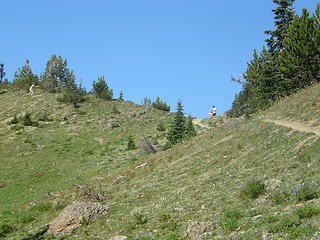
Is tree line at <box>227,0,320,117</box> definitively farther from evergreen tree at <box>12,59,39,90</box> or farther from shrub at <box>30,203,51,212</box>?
evergreen tree at <box>12,59,39,90</box>

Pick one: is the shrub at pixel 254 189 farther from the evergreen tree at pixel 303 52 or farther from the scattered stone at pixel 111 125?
the scattered stone at pixel 111 125

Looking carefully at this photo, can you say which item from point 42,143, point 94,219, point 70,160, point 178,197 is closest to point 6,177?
point 70,160

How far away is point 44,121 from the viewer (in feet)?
239

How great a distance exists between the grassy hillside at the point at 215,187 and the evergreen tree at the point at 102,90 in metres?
51.6

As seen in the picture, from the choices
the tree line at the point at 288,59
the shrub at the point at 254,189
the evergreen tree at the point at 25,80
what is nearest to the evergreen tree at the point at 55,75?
the evergreen tree at the point at 25,80

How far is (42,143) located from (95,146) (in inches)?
398

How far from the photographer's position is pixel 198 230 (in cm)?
1173

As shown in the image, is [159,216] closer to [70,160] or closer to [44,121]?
[70,160]

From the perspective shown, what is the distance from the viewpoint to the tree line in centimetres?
A: 3825

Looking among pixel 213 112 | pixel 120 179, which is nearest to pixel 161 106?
pixel 213 112

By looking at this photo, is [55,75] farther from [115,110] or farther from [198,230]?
[198,230]

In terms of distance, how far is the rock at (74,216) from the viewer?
17.0 m

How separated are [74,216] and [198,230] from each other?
28.8 ft

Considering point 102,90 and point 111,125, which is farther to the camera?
point 102,90
